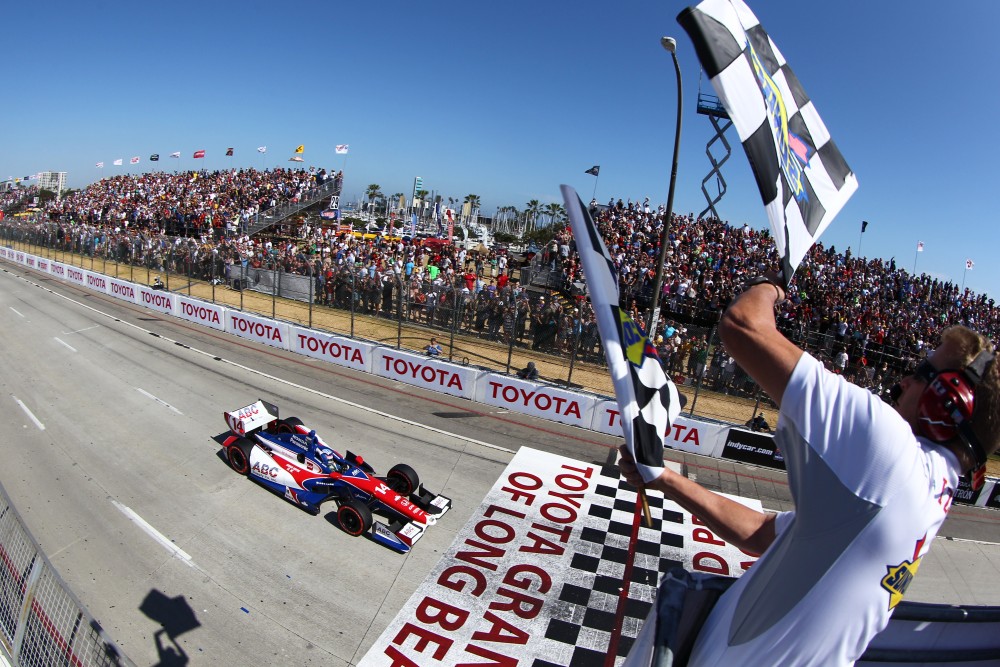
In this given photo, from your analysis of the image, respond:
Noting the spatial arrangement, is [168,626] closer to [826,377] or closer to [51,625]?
[51,625]

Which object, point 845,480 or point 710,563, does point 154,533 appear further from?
point 845,480

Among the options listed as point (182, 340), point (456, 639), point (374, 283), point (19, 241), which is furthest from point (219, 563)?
point (19, 241)

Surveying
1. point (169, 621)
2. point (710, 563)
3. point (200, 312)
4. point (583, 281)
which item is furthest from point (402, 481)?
point (583, 281)

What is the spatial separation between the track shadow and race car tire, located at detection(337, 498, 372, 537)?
6.66 feet

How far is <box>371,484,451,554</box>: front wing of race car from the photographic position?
24.1 ft

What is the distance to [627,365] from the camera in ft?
5.80

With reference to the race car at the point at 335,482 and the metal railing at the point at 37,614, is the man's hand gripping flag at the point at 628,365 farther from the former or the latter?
the race car at the point at 335,482

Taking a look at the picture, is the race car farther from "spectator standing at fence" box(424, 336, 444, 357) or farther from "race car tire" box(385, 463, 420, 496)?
"spectator standing at fence" box(424, 336, 444, 357)

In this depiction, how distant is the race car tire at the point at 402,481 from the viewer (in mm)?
8367

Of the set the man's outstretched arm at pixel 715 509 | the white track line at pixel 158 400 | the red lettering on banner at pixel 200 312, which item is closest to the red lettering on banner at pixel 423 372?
the white track line at pixel 158 400

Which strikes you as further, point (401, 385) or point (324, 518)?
point (401, 385)

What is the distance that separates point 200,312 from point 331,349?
6.78 m

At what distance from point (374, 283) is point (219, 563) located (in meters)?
11.3

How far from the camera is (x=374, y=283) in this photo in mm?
17234
